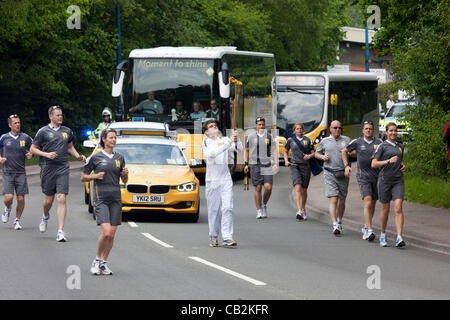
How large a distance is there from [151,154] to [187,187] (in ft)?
5.07

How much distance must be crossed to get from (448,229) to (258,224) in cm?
352

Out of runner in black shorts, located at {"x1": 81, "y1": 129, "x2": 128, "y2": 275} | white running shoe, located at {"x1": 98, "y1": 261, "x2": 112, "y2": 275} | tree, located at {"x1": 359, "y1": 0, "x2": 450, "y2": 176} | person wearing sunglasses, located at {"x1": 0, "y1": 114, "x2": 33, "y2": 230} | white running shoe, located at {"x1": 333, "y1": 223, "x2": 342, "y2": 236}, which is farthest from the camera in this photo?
tree, located at {"x1": 359, "y1": 0, "x2": 450, "y2": 176}

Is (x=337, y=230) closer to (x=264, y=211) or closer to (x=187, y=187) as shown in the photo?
(x=187, y=187)

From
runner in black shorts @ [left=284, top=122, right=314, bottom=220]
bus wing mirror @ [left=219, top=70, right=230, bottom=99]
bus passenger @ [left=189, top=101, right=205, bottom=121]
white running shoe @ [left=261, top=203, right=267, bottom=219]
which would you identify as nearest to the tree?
runner in black shorts @ [left=284, top=122, right=314, bottom=220]

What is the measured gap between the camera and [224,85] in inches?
1068

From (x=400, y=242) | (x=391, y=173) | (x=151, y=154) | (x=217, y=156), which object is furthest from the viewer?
(x=151, y=154)

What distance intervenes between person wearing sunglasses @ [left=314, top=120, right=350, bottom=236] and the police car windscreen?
10.5ft

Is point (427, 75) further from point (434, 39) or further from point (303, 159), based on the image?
point (303, 159)

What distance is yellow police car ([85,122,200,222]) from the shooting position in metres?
17.6

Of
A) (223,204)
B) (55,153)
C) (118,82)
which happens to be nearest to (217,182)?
(223,204)

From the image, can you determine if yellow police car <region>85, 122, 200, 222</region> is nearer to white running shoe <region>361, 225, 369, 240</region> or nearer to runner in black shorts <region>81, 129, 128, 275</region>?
white running shoe <region>361, 225, 369, 240</region>
